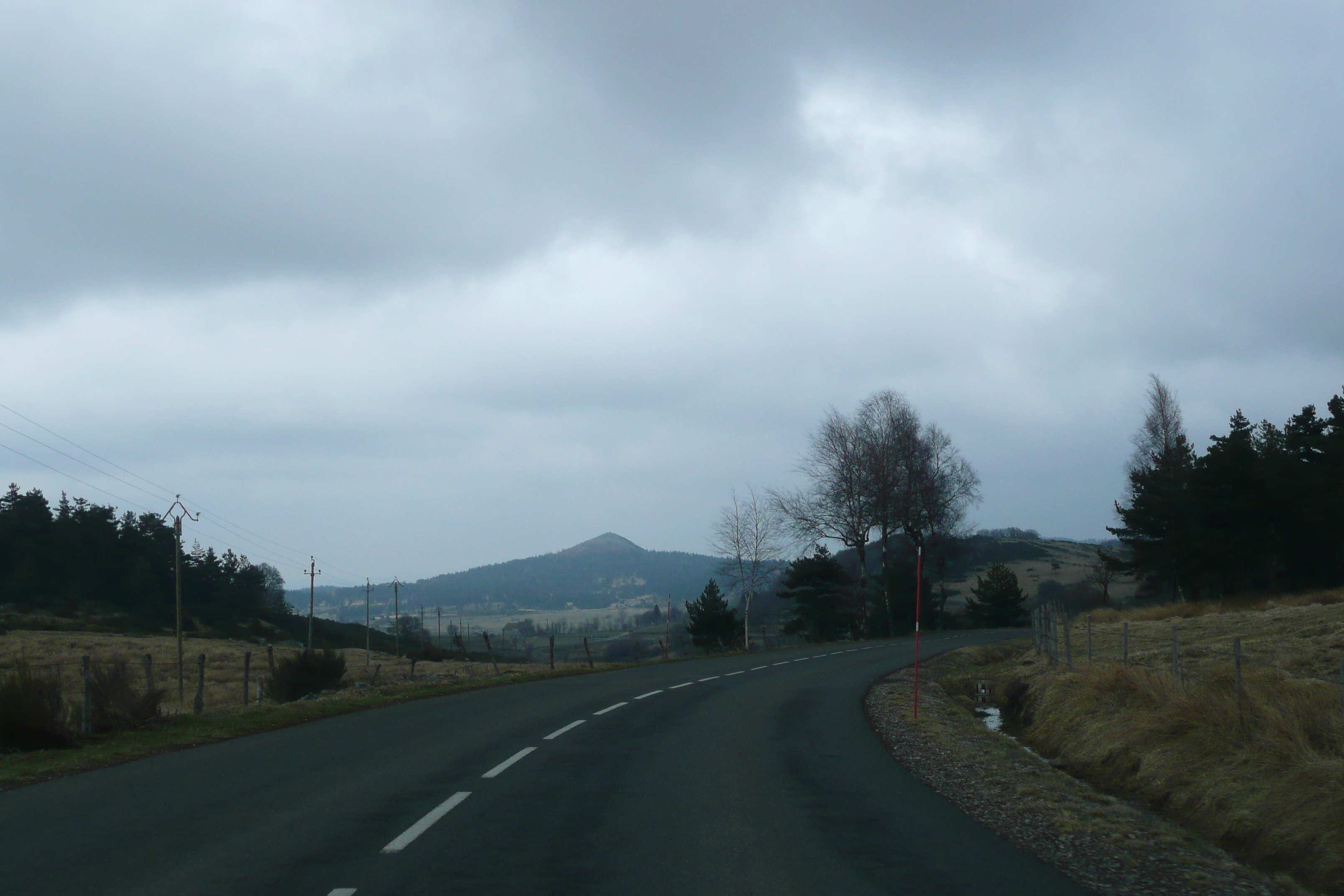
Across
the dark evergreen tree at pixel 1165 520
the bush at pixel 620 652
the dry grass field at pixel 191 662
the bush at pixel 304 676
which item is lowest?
the bush at pixel 620 652

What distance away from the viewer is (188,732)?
14578 mm

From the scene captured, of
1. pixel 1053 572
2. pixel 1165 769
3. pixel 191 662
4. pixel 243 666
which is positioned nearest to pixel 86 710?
pixel 1165 769

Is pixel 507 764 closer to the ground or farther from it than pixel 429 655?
farther from it

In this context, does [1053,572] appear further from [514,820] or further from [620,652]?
[514,820]

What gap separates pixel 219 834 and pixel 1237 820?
26.8 ft

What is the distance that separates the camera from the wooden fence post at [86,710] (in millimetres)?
14055

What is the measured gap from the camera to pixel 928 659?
99.1 ft

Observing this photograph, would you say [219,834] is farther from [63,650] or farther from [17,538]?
[17,538]

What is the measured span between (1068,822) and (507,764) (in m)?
5.79

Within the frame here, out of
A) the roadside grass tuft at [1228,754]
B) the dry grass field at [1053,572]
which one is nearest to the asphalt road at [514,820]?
the roadside grass tuft at [1228,754]

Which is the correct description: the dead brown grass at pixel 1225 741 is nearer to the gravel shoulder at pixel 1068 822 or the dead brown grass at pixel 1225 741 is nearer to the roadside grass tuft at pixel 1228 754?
the roadside grass tuft at pixel 1228 754

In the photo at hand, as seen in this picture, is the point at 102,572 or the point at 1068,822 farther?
the point at 102,572

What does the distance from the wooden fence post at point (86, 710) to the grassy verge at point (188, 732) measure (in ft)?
0.66

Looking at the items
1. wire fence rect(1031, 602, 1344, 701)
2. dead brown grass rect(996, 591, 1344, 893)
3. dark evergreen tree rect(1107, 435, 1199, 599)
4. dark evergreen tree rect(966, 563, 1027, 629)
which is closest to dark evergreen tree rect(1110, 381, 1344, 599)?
dark evergreen tree rect(1107, 435, 1199, 599)
